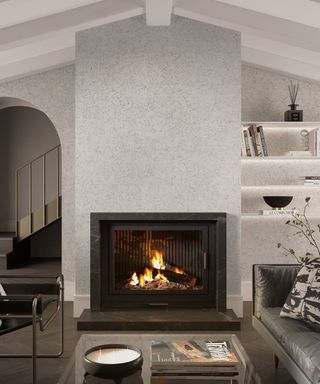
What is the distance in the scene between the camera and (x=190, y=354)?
101 inches

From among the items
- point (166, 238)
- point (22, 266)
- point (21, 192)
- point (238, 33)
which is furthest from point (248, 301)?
point (21, 192)

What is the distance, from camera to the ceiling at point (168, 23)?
395 cm

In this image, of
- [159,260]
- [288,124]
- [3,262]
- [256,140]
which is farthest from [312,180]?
[3,262]

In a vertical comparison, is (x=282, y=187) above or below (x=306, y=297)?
above

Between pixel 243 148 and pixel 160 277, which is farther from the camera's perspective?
pixel 243 148

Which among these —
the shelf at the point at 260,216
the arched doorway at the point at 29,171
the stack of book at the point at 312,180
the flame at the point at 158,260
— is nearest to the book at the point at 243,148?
the shelf at the point at 260,216

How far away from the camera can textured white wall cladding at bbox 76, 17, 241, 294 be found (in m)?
4.80

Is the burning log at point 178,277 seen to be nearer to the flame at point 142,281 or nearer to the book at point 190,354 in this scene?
the flame at point 142,281

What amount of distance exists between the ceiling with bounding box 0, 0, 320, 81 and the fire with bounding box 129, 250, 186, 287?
7.34 feet

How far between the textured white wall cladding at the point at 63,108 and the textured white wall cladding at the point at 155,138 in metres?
0.96

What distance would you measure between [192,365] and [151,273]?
2473 mm

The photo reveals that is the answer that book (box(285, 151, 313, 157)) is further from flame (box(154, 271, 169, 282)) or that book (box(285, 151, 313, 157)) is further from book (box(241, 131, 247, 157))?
flame (box(154, 271, 169, 282))

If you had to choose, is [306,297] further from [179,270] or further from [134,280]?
[134,280]

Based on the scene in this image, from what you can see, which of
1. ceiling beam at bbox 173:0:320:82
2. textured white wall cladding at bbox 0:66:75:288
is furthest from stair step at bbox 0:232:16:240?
ceiling beam at bbox 173:0:320:82
